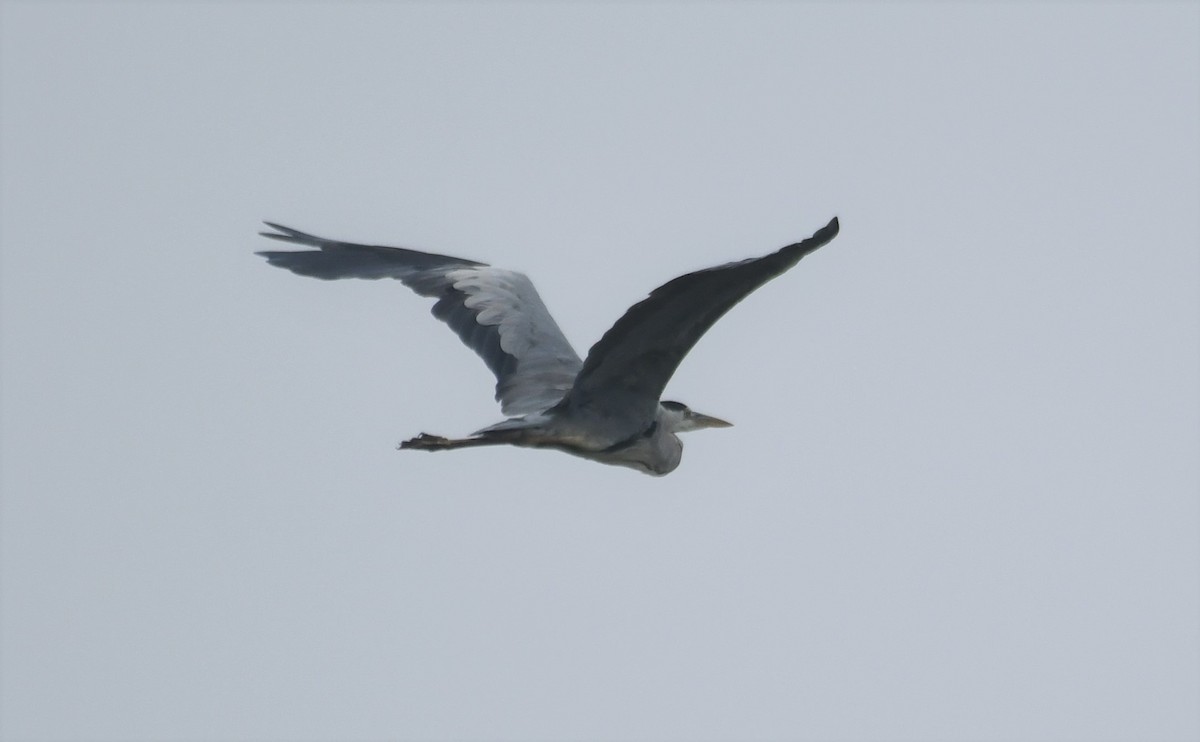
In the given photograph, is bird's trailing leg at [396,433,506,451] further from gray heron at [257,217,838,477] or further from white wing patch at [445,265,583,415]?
white wing patch at [445,265,583,415]

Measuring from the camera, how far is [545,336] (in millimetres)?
10570

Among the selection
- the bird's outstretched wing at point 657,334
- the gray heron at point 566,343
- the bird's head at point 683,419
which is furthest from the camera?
the bird's head at point 683,419

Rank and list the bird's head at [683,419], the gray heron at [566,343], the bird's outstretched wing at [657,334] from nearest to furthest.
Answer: the bird's outstretched wing at [657,334] < the gray heron at [566,343] < the bird's head at [683,419]

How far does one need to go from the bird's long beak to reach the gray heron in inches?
0.4

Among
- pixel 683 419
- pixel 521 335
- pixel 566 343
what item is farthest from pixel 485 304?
pixel 683 419

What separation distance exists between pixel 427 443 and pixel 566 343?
2.15 m

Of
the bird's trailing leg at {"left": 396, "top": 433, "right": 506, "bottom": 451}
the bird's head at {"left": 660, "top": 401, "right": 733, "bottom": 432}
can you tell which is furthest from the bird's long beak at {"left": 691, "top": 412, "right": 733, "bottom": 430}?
the bird's trailing leg at {"left": 396, "top": 433, "right": 506, "bottom": 451}

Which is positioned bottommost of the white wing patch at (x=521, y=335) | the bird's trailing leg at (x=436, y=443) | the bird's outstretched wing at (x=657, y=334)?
the bird's trailing leg at (x=436, y=443)

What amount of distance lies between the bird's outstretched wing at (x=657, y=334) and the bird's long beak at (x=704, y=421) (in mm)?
1020

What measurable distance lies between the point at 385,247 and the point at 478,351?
1.30 m

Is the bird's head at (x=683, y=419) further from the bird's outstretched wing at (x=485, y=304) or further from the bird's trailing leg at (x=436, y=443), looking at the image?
the bird's trailing leg at (x=436, y=443)

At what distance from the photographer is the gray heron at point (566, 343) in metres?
8.45

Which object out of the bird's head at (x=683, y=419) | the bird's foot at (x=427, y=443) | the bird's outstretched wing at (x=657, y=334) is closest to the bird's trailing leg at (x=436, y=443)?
the bird's foot at (x=427, y=443)

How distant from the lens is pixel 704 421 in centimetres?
1051
